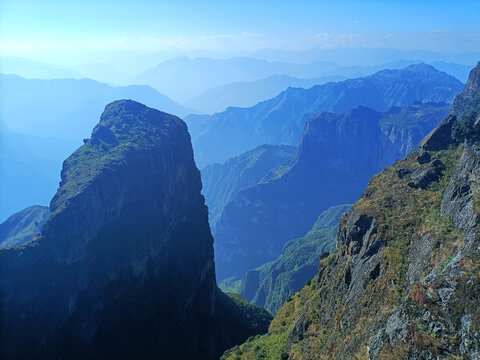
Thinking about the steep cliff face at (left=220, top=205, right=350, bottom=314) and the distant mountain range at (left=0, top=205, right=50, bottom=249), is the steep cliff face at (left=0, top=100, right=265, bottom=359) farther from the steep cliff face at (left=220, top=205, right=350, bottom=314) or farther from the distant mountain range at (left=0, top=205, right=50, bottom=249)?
the distant mountain range at (left=0, top=205, right=50, bottom=249)

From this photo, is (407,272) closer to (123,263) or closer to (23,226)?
(123,263)

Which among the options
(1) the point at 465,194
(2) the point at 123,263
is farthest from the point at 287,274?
(1) the point at 465,194

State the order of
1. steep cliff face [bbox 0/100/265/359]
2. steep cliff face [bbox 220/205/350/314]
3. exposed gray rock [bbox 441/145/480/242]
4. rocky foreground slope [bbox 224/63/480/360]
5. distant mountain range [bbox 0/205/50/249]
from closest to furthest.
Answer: rocky foreground slope [bbox 224/63/480/360]
exposed gray rock [bbox 441/145/480/242]
steep cliff face [bbox 0/100/265/359]
distant mountain range [bbox 0/205/50/249]
steep cliff face [bbox 220/205/350/314]

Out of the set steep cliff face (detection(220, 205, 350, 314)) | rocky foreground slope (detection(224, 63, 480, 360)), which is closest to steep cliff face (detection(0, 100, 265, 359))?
rocky foreground slope (detection(224, 63, 480, 360))

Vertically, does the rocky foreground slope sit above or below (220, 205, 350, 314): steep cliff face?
above

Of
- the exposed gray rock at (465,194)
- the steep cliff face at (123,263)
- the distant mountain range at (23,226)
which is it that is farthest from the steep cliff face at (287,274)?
the exposed gray rock at (465,194)
